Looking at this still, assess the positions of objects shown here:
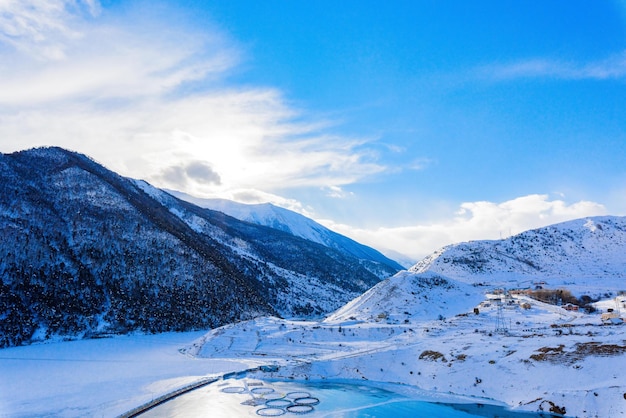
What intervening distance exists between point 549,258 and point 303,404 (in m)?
127

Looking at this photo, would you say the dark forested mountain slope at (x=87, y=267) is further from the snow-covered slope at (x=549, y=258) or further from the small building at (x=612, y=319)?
the snow-covered slope at (x=549, y=258)

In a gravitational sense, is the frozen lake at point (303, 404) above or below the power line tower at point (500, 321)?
below

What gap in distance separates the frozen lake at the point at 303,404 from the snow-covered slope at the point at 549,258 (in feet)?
270

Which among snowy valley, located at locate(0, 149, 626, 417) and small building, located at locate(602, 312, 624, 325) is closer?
snowy valley, located at locate(0, 149, 626, 417)

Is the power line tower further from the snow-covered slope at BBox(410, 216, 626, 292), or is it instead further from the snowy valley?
the snow-covered slope at BBox(410, 216, 626, 292)

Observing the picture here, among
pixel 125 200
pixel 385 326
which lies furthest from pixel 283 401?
pixel 125 200

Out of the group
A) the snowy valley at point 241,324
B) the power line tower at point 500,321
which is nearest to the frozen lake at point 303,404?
the snowy valley at point 241,324

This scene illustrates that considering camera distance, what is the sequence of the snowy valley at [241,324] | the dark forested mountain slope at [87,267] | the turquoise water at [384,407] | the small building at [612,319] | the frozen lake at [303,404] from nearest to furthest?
the frozen lake at [303,404] < the turquoise water at [384,407] < the snowy valley at [241,324] < the small building at [612,319] < the dark forested mountain slope at [87,267]

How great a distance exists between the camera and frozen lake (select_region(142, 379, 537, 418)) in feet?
92.6

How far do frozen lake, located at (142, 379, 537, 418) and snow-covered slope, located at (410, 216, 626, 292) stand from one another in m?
82.3

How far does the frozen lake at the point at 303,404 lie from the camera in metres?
28.2

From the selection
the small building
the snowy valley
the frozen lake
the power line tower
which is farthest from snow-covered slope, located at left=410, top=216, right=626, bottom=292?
the frozen lake

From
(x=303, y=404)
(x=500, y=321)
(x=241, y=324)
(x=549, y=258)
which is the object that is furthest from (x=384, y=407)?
(x=549, y=258)

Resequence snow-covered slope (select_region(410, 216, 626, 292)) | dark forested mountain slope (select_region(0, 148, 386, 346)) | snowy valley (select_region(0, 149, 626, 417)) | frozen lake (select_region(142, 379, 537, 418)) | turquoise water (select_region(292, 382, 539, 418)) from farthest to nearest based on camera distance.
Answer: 1. snow-covered slope (select_region(410, 216, 626, 292))
2. dark forested mountain slope (select_region(0, 148, 386, 346))
3. snowy valley (select_region(0, 149, 626, 417))
4. turquoise water (select_region(292, 382, 539, 418))
5. frozen lake (select_region(142, 379, 537, 418))
